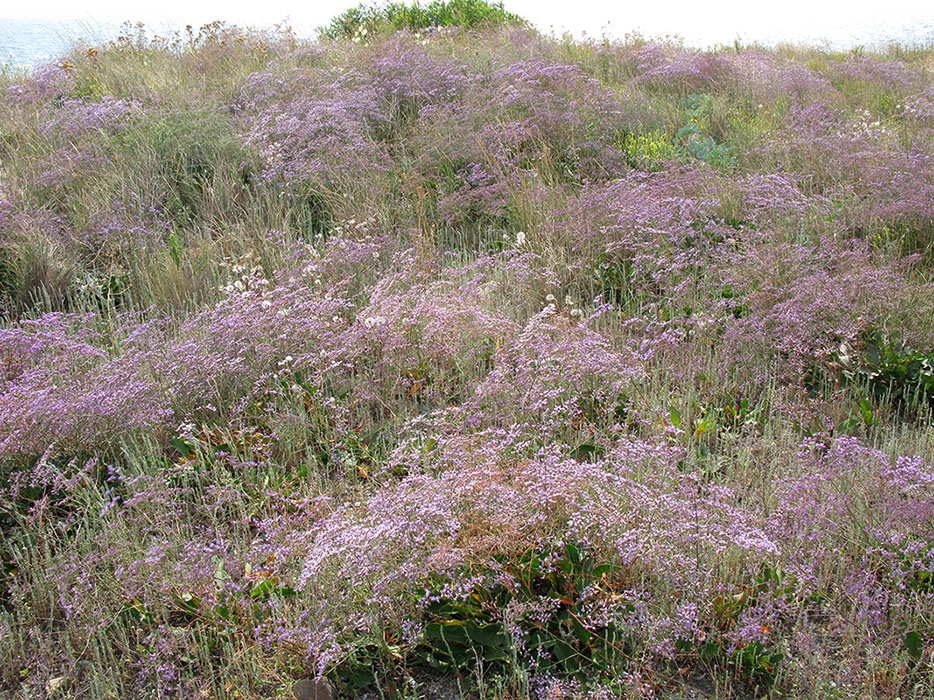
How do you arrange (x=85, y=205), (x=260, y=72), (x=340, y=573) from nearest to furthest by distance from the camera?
(x=340, y=573) < (x=85, y=205) < (x=260, y=72)

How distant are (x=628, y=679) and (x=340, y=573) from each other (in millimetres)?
944

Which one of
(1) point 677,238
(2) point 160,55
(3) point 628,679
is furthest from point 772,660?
(2) point 160,55

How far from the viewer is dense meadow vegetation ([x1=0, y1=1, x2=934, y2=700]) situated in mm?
2357

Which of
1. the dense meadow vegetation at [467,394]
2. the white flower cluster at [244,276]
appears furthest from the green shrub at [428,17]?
the white flower cluster at [244,276]

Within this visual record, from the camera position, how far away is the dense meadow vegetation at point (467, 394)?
7.73 feet

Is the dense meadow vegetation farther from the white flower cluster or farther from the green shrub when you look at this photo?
the green shrub

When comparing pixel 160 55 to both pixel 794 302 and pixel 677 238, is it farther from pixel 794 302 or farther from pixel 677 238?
pixel 794 302

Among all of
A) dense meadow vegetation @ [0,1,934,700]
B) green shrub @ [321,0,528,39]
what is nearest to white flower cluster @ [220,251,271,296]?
dense meadow vegetation @ [0,1,934,700]

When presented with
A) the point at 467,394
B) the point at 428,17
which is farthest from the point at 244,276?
the point at 428,17

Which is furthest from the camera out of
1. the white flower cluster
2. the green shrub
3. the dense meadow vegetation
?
the green shrub

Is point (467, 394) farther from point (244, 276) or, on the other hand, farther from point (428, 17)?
point (428, 17)

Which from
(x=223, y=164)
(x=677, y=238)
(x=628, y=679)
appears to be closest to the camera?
(x=628, y=679)

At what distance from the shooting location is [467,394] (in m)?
3.74

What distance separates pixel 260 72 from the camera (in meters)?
8.27
